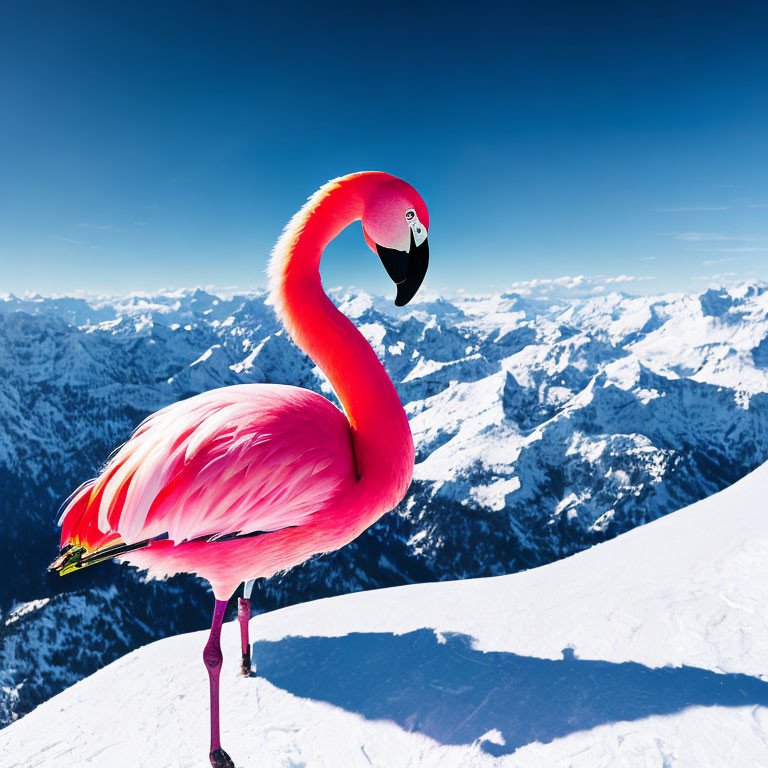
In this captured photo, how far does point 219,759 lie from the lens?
2.88 metres

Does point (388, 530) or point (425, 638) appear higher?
point (425, 638)

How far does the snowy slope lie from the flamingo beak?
2.88m

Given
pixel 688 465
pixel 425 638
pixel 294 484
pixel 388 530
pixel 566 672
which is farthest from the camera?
pixel 688 465

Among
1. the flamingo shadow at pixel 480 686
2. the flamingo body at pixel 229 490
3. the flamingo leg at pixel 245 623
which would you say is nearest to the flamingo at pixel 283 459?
the flamingo body at pixel 229 490

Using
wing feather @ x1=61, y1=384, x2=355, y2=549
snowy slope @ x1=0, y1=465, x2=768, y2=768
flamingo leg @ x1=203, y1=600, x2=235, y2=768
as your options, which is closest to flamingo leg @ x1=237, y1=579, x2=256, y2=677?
snowy slope @ x1=0, y1=465, x2=768, y2=768

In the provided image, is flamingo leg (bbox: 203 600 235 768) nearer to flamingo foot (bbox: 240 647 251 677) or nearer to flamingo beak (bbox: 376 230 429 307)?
flamingo foot (bbox: 240 647 251 677)

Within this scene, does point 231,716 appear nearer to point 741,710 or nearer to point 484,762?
point 484,762

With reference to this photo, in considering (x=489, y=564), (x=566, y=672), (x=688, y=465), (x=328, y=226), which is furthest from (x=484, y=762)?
(x=688, y=465)

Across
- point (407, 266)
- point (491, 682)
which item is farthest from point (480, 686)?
point (407, 266)

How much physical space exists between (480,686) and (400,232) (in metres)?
3.39

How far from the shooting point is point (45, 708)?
438 cm

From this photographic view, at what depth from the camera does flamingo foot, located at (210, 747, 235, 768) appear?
287 cm

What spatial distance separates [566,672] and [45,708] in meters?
4.91

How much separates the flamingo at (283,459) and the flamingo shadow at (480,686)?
4.09 feet
